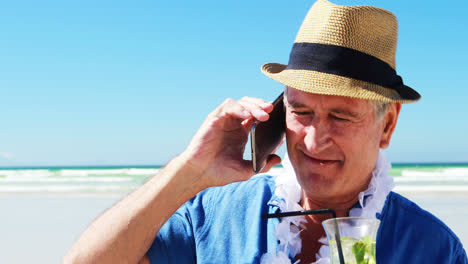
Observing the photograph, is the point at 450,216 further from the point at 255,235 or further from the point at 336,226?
the point at 336,226

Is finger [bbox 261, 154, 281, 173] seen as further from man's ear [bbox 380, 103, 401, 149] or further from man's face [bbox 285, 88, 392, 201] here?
man's ear [bbox 380, 103, 401, 149]

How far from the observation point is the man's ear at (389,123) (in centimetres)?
233

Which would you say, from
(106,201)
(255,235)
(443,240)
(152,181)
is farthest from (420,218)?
(106,201)

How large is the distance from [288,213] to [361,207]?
1.38 feet

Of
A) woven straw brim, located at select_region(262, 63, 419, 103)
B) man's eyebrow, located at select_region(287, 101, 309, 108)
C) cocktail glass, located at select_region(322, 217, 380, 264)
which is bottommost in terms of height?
cocktail glass, located at select_region(322, 217, 380, 264)

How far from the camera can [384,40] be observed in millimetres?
2248

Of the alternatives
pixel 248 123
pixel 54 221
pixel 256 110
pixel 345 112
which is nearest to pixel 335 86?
pixel 345 112

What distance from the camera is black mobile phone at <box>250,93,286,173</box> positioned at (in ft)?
7.06

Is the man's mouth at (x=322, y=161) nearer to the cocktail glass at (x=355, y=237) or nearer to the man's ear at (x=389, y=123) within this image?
the man's ear at (x=389, y=123)

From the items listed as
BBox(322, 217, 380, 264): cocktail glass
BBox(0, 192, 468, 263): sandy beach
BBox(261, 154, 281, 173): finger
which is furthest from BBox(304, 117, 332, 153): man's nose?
BBox(0, 192, 468, 263): sandy beach

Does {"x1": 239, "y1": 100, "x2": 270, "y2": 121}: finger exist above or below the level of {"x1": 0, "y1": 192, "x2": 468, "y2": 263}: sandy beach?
above

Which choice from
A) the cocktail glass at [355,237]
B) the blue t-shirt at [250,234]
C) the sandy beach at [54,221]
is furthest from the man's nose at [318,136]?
the sandy beach at [54,221]

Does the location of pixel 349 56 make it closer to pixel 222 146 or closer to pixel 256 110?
pixel 256 110

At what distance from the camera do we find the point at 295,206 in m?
2.38
